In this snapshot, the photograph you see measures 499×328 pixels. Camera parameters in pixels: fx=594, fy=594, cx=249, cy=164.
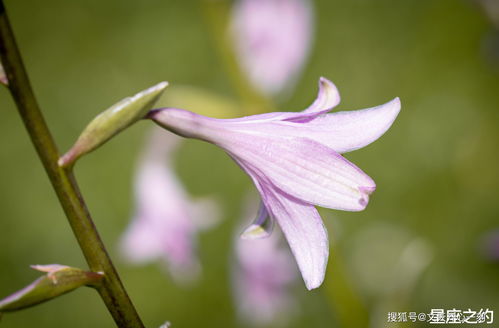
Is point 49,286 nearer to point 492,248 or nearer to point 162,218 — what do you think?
point 162,218

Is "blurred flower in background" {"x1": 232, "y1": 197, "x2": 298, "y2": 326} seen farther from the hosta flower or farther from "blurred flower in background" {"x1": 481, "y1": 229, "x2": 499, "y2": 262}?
the hosta flower

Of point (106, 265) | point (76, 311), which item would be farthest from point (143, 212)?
point (76, 311)

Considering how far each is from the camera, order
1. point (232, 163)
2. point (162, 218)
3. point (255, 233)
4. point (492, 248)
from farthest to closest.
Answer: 1. point (232, 163)
2. point (162, 218)
3. point (492, 248)
4. point (255, 233)

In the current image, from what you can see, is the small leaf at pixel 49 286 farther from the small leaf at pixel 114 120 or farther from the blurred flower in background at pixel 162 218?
the blurred flower in background at pixel 162 218

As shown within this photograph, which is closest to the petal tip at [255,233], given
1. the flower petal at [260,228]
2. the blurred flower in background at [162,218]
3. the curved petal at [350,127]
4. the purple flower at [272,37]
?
the flower petal at [260,228]

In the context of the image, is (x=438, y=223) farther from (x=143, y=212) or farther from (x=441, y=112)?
(x=143, y=212)

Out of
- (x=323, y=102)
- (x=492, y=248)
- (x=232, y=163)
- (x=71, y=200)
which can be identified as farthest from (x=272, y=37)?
(x=232, y=163)

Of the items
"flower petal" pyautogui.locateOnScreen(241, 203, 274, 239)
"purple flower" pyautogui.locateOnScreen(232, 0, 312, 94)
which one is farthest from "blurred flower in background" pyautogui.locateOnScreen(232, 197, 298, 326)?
"flower petal" pyautogui.locateOnScreen(241, 203, 274, 239)
